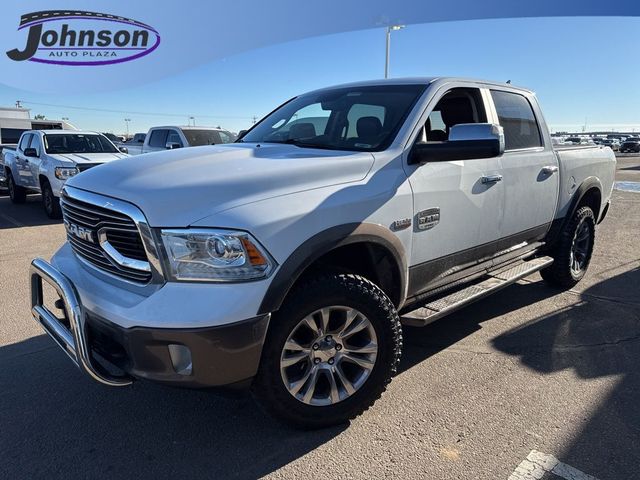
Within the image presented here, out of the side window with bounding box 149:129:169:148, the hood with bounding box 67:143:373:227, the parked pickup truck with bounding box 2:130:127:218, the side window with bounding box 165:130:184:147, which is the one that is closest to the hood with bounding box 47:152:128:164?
the parked pickup truck with bounding box 2:130:127:218

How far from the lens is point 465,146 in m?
2.92

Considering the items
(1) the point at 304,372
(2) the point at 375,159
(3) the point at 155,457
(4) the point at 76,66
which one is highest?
(4) the point at 76,66

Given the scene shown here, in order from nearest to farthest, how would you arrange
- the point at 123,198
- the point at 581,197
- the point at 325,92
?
the point at 123,198 → the point at 325,92 → the point at 581,197

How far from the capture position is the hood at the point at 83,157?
9.69 metres

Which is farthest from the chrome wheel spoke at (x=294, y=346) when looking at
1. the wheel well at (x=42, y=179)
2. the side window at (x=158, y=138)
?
the side window at (x=158, y=138)

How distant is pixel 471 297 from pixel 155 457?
2294mm

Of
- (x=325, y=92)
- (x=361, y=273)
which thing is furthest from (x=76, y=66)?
(x=361, y=273)

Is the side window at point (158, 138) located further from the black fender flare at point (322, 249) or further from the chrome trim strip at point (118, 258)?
the black fender flare at point (322, 249)

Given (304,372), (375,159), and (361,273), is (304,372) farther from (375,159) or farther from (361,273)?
(375,159)

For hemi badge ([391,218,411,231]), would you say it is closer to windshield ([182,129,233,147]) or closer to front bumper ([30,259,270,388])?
front bumper ([30,259,270,388])

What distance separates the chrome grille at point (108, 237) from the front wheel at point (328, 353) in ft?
2.43

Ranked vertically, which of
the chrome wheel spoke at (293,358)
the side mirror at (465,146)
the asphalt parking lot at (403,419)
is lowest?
the asphalt parking lot at (403,419)

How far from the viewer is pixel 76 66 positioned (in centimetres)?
2250

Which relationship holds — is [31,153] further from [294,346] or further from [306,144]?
[294,346]
